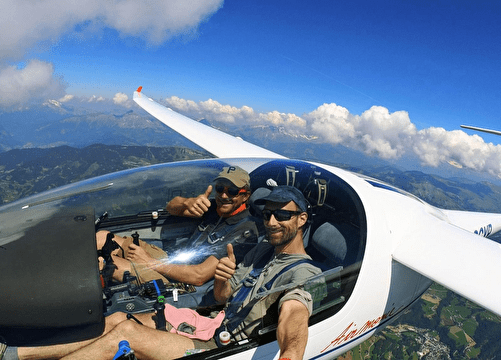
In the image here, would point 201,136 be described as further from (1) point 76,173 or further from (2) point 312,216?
(1) point 76,173

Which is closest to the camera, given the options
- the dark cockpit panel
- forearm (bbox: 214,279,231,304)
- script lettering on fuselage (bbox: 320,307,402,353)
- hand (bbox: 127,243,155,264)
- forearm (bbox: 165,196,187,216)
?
the dark cockpit panel

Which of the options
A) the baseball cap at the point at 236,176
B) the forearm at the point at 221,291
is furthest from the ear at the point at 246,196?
the forearm at the point at 221,291

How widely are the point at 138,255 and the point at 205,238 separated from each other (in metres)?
0.68

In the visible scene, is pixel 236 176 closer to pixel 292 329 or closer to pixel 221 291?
pixel 221 291

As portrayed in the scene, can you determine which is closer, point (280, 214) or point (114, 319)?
point (114, 319)

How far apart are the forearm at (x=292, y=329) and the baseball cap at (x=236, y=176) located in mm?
1445

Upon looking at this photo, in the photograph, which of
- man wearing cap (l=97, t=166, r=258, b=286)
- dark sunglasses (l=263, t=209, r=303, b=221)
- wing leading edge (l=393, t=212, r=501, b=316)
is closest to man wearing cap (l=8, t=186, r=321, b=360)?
dark sunglasses (l=263, t=209, r=303, b=221)

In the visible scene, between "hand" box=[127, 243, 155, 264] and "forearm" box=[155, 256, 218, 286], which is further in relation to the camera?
"hand" box=[127, 243, 155, 264]

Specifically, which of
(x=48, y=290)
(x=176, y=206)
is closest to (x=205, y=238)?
(x=176, y=206)

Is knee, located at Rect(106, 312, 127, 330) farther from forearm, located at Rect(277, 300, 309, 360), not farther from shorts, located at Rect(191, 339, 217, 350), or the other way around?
forearm, located at Rect(277, 300, 309, 360)

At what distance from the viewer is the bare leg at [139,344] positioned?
2166mm

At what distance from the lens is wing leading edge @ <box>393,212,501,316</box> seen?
106 inches

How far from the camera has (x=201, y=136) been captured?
865 centimetres

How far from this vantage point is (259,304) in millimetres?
2562
